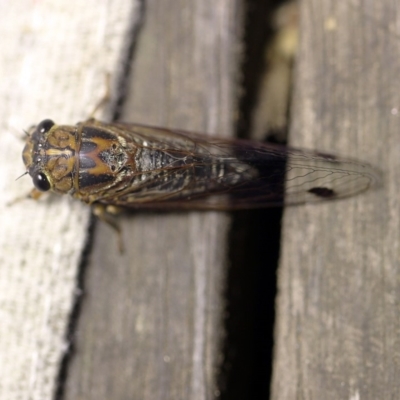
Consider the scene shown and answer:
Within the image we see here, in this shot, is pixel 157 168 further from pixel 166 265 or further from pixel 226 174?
pixel 166 265

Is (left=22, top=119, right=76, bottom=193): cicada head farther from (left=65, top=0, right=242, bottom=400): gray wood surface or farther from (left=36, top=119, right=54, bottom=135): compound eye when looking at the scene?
(left=65, top=0, right=242, bottom=400): gray wood surface

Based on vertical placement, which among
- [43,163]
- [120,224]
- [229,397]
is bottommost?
[229,397]

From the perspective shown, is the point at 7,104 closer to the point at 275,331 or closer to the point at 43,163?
the point at 43,163

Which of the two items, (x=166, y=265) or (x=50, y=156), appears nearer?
(x=166, y=265)

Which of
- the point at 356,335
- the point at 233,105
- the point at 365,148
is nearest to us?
the point at 356,335

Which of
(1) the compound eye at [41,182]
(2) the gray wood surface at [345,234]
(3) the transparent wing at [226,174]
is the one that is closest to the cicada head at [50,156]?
(1) the compound eye at [41,182]

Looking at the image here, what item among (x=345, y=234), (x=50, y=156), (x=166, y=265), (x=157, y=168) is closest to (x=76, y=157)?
(x=50, y=156)

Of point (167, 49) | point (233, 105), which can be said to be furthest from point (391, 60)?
point (167, 49)
